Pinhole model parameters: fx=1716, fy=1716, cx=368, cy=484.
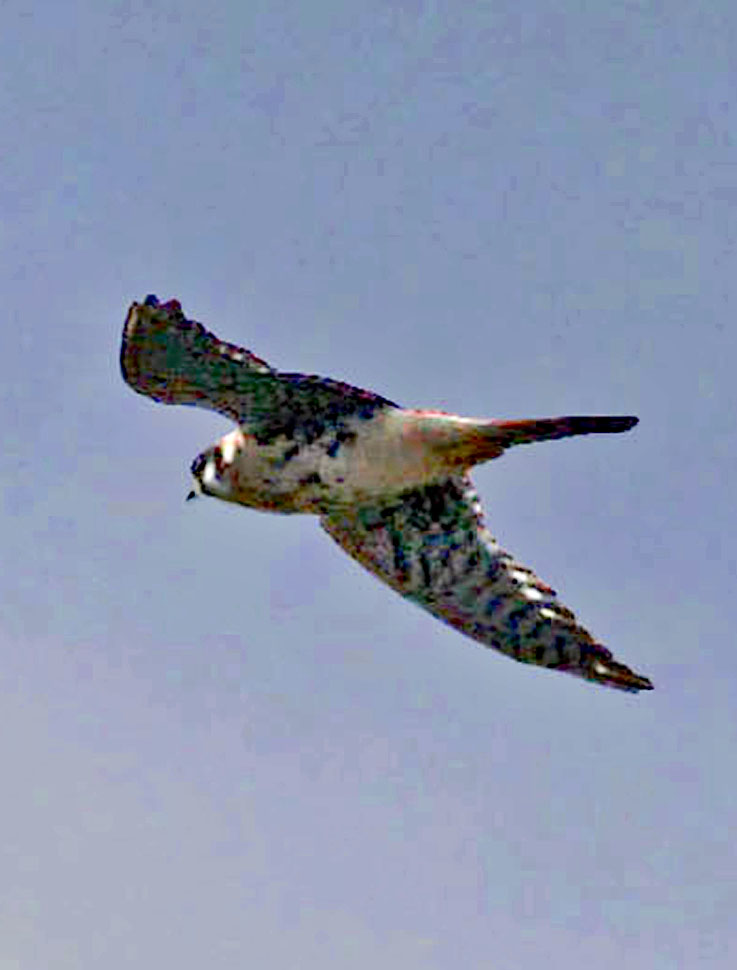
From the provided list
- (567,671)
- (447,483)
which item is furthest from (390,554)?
(567,671)

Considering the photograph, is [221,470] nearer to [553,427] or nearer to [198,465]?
[198,465]

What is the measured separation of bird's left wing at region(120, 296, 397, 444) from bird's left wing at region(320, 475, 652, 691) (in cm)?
155

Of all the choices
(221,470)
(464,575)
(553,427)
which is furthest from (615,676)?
(221,470)

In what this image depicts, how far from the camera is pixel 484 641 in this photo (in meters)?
21.9

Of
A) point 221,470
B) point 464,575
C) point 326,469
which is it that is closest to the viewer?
point 326,469

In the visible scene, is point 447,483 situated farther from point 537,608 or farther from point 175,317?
point 175,317

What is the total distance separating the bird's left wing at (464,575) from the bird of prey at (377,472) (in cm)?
1

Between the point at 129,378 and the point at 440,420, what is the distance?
389 cm

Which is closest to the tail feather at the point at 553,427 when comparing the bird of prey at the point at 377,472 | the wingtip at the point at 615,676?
the bird of prey at the point at 377,472

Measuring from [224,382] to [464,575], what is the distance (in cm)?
402

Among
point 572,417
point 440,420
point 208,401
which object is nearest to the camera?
point 572,417

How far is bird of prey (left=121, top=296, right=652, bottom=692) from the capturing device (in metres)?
19.9

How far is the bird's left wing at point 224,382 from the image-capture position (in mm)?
19672

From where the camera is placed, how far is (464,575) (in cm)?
2192
